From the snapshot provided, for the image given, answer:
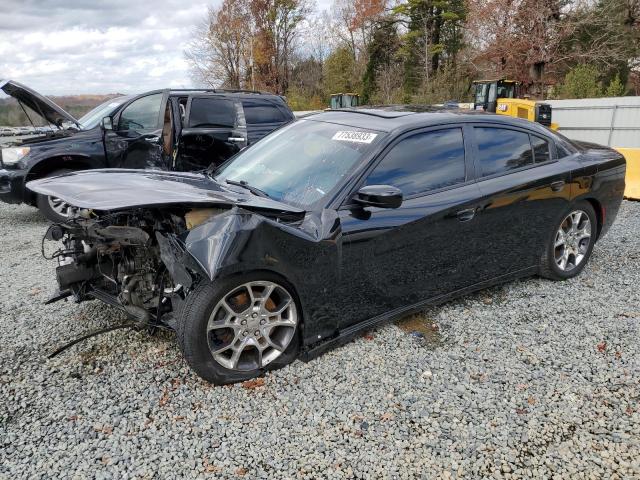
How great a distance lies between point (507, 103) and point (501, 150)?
39.0ft

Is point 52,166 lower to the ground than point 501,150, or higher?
lower

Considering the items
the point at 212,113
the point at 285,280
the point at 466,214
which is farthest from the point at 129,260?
the point at 212,113

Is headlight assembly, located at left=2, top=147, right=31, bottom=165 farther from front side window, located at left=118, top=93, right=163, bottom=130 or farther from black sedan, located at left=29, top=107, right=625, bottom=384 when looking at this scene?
black sedan, located at left=29, top=107, right=625, bottom=384

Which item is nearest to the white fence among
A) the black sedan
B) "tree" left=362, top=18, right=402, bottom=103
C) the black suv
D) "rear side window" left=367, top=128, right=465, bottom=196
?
the black suv

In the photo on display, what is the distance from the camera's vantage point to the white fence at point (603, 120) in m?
13.0

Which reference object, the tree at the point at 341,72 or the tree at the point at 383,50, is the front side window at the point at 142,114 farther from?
the tree at the point at 341,72

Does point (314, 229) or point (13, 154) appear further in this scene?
point (13, 154)

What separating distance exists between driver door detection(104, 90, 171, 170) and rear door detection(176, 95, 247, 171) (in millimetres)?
458

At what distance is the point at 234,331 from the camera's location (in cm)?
284

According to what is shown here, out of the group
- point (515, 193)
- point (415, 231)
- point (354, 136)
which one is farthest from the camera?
point (515, 193)

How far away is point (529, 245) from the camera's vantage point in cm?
412

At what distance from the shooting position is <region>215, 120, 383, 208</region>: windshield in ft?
10.6

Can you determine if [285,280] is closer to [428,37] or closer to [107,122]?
[107,122]

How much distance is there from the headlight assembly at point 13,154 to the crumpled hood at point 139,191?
411 cm
